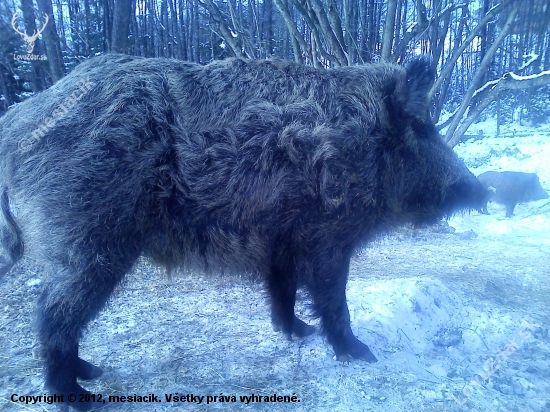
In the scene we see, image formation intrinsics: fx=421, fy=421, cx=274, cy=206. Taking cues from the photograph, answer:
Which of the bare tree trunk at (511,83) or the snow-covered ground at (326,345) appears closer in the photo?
the snow-covered ground at (326,345)

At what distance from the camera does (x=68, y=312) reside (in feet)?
8.74

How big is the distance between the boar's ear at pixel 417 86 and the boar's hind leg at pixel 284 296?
4.91 ft

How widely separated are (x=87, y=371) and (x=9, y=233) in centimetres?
113

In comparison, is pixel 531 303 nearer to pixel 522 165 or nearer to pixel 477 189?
pixel 477 189

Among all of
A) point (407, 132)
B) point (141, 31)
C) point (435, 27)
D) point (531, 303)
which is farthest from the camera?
point (141, 31)

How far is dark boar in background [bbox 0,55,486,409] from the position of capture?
2.63 metres

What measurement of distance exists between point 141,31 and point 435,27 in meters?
5.22

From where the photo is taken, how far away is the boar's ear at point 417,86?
325 cm

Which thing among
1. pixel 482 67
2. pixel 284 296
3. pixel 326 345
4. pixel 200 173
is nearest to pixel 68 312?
pixel 200 173

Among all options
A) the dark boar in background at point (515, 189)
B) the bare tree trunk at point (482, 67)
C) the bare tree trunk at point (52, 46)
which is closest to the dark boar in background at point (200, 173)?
the bare tree trunk at point (482, 67)

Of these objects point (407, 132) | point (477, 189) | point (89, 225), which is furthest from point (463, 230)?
point (89, 225)

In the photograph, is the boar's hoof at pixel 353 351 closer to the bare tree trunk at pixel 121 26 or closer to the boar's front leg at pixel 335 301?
the boar's front leg at pixel 335 301

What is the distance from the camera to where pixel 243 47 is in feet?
26.5

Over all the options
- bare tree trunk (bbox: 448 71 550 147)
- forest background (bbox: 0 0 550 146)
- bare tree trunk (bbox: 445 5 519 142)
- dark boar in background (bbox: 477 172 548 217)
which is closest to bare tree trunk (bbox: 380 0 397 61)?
forest background (bbox: 0 0 550 146)
